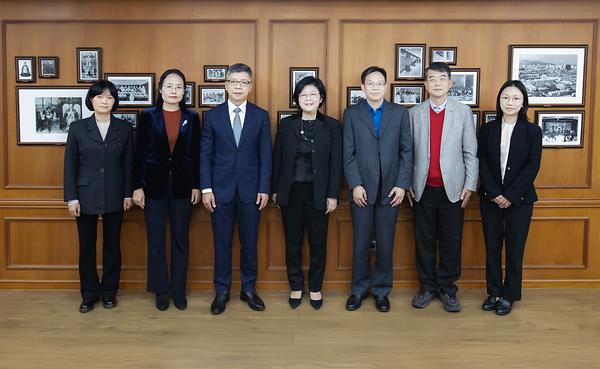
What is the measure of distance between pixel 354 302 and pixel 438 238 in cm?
76

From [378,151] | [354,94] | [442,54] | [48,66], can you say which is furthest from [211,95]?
[442,54]

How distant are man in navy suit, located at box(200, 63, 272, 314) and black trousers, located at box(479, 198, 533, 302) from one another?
1578mm

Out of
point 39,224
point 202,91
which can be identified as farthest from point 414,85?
point 39,224

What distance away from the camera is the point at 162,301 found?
3.86 meters

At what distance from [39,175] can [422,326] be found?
121 inches

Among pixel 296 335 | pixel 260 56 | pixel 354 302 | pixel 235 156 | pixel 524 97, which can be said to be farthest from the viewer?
pixel 260 56

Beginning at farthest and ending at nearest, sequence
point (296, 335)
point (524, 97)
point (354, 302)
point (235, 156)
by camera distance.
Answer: point (354, 302) → point (235, 156) → point (524, 97) → point (296, 335)

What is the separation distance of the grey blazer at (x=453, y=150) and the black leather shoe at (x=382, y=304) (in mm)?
792

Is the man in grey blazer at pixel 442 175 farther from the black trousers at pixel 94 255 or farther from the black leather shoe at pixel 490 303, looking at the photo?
the black trousers at pixel 94 255

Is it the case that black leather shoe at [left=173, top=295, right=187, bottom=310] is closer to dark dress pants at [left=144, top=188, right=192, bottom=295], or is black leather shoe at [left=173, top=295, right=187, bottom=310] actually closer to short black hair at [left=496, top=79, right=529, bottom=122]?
dark dress pants at [left=144, top=188, right=192, bottom=295]

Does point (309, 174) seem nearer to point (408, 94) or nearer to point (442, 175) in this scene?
point (442, 175)

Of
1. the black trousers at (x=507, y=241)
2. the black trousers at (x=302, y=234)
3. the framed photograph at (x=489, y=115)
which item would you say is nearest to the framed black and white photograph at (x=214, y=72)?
the black trousers at (x=302, y=234)

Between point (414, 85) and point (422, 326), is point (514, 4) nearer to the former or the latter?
point (414, 85)

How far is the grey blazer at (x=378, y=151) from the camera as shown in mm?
3754
